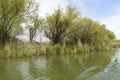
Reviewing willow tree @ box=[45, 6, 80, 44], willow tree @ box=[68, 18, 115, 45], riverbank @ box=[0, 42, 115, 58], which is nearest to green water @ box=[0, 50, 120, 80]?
riverbank @ box=[0, 42, 115, 58]

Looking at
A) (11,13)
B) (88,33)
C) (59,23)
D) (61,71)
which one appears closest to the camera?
(61,71)

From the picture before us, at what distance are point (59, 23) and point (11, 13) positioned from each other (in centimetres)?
1100

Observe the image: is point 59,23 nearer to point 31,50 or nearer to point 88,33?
point 88,33

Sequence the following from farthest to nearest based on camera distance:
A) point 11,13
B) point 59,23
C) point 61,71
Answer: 1. point 59,23
2. point 11,13
3. point 61,71

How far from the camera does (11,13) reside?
1117 inches

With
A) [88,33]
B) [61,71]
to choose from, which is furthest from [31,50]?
[88,33]

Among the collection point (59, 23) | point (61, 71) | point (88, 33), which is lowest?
point (61, 71)

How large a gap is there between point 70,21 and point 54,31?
3.38 meters

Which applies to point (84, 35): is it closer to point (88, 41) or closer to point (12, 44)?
point (88, 41)

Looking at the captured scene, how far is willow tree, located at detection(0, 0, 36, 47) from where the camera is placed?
2770 centimetres

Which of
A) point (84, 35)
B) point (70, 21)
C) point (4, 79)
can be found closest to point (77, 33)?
point (84, 35)

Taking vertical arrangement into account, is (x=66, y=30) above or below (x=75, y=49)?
above

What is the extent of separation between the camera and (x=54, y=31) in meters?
37.8

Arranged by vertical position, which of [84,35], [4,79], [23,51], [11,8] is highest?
[11,8]
